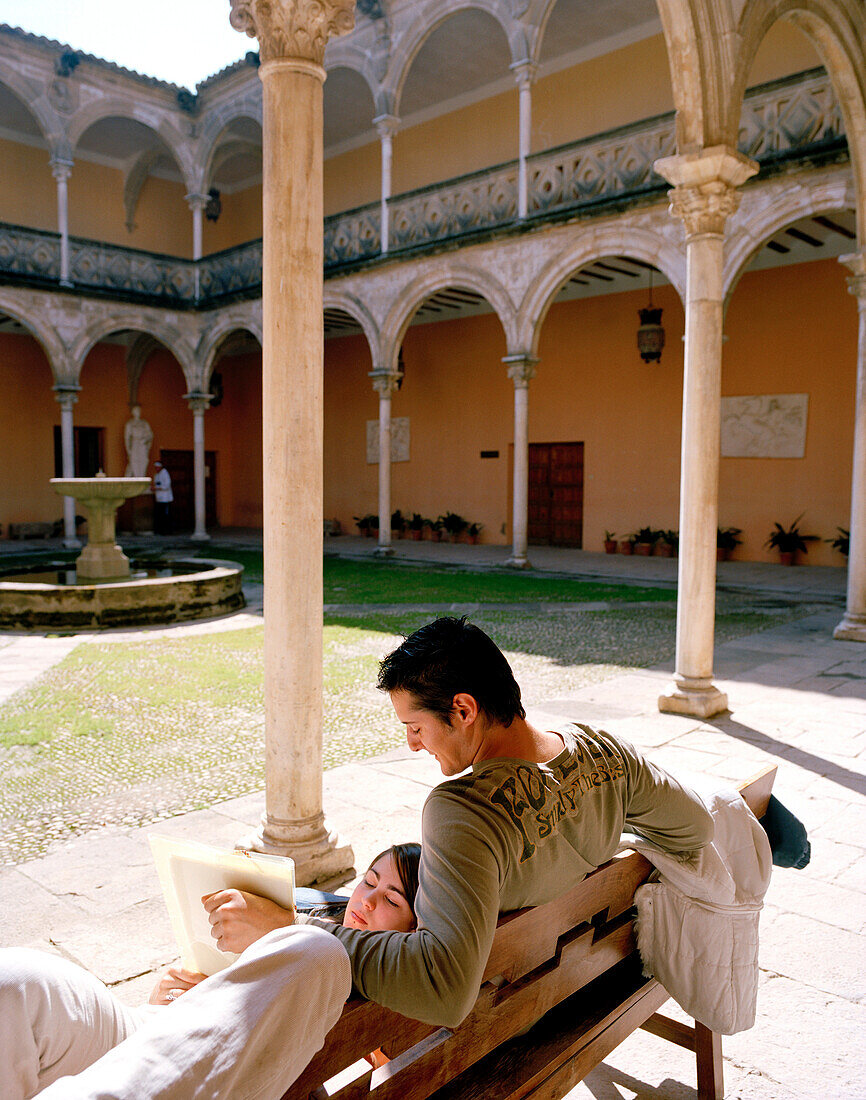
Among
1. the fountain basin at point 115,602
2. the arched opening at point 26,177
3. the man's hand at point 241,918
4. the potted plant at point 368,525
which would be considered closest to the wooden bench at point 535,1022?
the man's hand at point 241,918

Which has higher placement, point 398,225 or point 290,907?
point 398,225

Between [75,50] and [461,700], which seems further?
[75,50]

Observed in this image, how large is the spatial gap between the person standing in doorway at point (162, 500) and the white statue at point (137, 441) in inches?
13.8

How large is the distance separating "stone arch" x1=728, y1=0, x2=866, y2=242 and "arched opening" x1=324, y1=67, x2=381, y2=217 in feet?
38.1

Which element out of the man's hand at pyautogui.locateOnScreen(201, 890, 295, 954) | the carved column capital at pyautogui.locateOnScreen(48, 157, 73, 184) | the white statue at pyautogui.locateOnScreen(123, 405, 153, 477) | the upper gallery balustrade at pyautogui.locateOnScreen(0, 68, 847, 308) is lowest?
the man's hand at pyautogui.locateOnScreen(201, 890, 295, 954)

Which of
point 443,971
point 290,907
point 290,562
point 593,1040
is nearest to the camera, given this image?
point 443,971

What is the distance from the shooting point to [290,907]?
1.35 m

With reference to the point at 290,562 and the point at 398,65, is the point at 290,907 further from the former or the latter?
the point at 398,65

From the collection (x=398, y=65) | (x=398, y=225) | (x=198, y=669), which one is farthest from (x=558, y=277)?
(x=198, y=669)

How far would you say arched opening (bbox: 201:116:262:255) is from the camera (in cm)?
1989

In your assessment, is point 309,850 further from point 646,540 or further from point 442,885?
point 646,540

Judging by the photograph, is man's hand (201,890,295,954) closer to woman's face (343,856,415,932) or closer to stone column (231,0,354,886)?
woman's face (343,856,415,932)

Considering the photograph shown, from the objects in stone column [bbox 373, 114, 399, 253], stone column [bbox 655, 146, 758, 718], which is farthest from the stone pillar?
stone column [bbox 655, 146, 758, 718]

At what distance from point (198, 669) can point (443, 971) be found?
17.4ft
